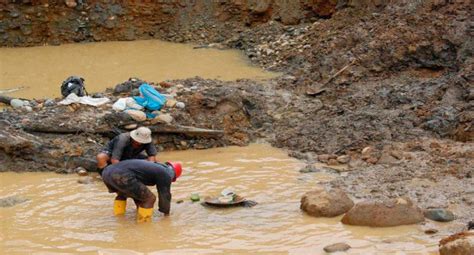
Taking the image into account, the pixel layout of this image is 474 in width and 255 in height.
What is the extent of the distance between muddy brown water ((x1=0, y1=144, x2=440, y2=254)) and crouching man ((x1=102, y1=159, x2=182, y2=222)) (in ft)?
0.66

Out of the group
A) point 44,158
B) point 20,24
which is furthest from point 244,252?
point 20,24

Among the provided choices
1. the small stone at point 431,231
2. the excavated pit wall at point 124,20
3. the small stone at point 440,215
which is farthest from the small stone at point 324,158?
the excavated pit wall at point 124,20

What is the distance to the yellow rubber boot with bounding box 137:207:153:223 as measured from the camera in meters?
7.50

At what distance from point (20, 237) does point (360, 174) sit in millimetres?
4120

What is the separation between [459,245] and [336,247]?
1.12 meters

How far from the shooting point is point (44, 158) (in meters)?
9.57

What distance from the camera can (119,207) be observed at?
7.76m

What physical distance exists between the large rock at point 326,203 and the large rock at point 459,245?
1.47 meters

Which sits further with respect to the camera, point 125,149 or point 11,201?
point 11,201

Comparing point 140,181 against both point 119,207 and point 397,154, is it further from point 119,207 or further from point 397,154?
point 397,154

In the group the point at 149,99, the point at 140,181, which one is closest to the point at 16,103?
the point at 149,99

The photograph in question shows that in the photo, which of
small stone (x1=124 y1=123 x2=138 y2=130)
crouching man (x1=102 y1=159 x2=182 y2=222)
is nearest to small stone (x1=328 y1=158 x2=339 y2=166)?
crouching man (x1=102 y1=159 x2=182 y2=222)

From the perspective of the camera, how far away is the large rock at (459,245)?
19.1 feet

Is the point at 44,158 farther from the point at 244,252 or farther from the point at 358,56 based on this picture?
the point at 358,56
